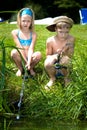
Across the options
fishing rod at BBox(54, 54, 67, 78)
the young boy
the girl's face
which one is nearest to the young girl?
the girl's face

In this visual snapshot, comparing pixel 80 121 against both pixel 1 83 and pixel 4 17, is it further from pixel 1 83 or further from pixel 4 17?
pixel 4 17

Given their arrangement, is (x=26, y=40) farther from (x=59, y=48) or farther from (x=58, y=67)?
(x=58, y=67)

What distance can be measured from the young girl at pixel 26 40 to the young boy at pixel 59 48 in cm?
22

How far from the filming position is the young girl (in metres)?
7.54

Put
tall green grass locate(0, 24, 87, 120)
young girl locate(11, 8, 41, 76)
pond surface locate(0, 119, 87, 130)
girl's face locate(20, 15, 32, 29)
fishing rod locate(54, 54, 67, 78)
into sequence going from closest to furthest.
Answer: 1. pond surface locate(0, 119, 87, 130)
2. tall green grass locate(0, 24, 87, 120)
3. fishing rod locate(54, 54, 67, 78)
4. young girl locate(11, 8, 41, 76)
5. girl's face locate(20, 15, 32, 29)

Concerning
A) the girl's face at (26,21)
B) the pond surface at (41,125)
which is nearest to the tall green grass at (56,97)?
the pond surface at (41,125)

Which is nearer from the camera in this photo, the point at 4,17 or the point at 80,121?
the point at 80,121

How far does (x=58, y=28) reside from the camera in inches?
294

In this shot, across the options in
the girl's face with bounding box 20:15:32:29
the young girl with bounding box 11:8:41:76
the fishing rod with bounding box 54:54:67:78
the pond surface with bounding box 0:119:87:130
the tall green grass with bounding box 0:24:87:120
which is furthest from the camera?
the girl's face with bounding box 20:15:32:29

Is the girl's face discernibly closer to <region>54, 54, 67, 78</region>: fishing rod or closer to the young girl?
the young girl

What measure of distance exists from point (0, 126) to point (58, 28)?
6.15ft

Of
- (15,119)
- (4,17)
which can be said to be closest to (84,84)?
(15,119)

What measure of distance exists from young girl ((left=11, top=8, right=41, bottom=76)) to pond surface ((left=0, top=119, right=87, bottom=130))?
124cm

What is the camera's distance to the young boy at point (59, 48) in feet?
23.8
